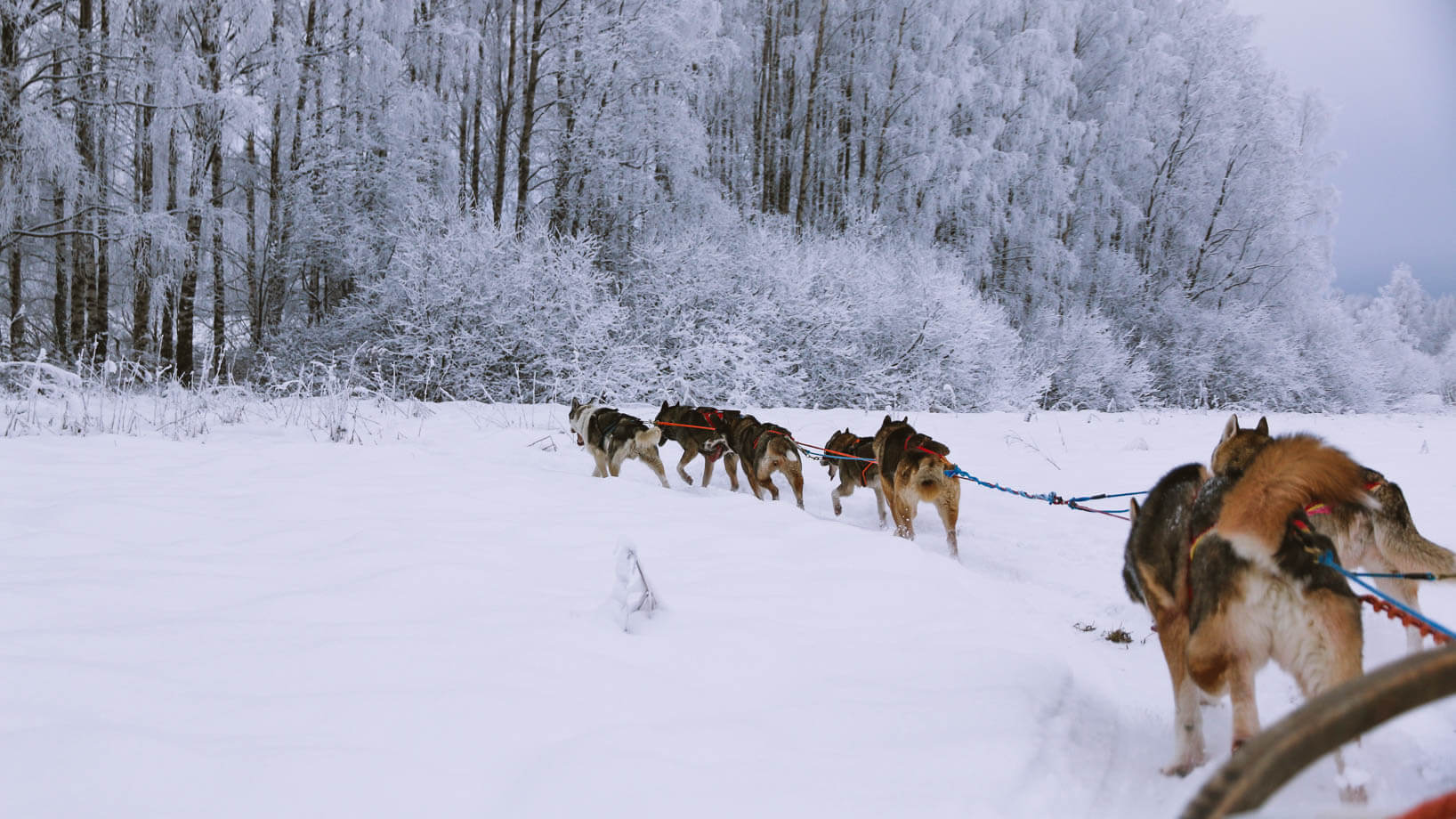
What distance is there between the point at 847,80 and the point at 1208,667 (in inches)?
812

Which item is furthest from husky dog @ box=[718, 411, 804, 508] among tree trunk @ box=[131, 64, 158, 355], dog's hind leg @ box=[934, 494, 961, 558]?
tree trunk @ box=[131, 64, 158, 355]

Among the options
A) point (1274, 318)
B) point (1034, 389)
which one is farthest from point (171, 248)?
point (1274, 318)

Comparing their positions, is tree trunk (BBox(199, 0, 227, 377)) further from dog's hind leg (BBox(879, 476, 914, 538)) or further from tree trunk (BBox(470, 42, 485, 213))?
dog's hind leg (BBox(879, 476, 914, 538))

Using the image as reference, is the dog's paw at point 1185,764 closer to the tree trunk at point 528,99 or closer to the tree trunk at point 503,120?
the tree trunk at point 528,99

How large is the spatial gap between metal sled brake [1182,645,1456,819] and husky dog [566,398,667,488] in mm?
6332

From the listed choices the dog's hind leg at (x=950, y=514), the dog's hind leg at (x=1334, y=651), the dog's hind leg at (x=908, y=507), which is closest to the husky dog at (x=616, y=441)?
the dog's hind leg at (x=908, y=507)

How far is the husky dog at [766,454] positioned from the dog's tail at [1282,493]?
14.9 feet

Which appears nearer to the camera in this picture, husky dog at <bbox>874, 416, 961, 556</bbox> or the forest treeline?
husky dog at <bbox>874, 416, 961, 556</bbox>

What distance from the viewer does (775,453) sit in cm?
632

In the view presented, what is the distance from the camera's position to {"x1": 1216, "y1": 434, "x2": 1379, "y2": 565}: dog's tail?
5.68 ft

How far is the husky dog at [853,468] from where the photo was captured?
235 inches

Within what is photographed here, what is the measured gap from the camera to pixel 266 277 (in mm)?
13156

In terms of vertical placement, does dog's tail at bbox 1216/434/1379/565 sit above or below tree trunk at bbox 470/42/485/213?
below

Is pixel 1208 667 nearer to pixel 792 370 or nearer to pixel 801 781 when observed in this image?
pixel 801 781
